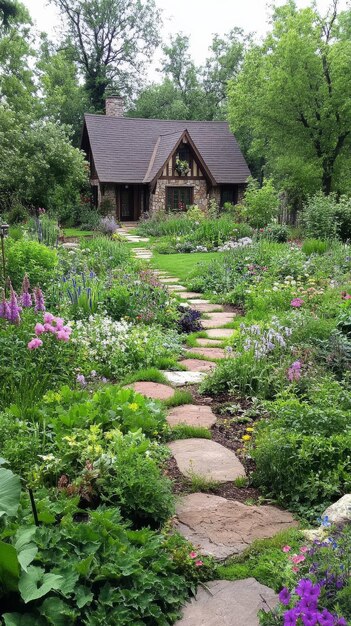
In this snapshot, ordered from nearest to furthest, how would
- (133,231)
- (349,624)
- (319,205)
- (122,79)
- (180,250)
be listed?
(349,624)
(319,205)
(180,250)
(133,231)
(122,79)

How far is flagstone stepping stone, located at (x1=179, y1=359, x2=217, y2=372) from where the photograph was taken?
5488 millimetres

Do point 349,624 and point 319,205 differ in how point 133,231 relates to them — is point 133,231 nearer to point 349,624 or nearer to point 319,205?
point 319,205

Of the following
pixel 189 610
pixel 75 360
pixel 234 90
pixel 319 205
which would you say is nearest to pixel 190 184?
pixel 234 90

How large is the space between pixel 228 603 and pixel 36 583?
0.82 m

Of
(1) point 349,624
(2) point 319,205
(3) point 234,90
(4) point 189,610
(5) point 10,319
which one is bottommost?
(4) point 189,610

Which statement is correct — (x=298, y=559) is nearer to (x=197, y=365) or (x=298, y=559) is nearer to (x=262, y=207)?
(x=197, y=365)

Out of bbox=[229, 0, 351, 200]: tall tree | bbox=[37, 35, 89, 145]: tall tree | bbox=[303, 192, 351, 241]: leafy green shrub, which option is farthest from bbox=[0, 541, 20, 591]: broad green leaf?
bbox=[37, 35, 89, 145]: tall tree

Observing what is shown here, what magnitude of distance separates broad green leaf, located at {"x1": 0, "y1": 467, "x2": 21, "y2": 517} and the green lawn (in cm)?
859

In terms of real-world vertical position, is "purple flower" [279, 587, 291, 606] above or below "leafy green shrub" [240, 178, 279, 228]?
below

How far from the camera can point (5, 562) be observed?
81.0 inches

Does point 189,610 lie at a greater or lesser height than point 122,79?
lesser

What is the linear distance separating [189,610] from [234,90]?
25708 mm

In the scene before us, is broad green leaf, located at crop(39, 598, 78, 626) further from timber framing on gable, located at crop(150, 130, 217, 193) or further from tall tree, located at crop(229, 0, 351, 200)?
timber framing on gable, located at crop(150, 130, 217, 193)

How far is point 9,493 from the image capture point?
229 cm
